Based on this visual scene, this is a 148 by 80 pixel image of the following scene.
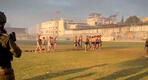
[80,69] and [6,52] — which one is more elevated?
[6,52]

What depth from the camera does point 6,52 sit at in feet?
13.4

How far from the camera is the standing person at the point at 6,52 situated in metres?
3.95

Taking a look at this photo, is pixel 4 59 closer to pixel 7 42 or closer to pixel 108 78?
pixel 7 42

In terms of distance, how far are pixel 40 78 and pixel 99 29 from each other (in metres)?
122

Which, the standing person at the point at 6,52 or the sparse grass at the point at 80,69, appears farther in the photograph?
the sparse grass at the point at 80,69

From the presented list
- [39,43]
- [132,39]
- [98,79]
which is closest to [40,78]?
[98,79]

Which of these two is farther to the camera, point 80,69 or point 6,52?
point 80,69

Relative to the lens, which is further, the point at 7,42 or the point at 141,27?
the point at 141,27

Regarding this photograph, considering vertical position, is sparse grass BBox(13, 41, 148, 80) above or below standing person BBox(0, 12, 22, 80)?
below

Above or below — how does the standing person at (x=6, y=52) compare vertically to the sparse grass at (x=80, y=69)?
above

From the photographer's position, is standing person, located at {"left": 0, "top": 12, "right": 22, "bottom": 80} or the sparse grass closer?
standing person, located at {"left": 0, "top": 12, "right": 22, "bottom": 80}

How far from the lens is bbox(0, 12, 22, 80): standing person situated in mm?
3950

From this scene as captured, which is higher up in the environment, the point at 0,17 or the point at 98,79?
the point at 0,17

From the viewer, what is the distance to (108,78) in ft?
34.2
